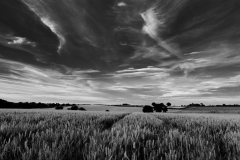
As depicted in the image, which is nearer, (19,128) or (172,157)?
(172,157)

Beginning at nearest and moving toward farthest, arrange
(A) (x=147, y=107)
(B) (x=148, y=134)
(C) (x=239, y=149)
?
(C) (x=239, y=149)
(B) (x=148, y=134)
(A) (x=147, y=107)

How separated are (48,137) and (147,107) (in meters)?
47.8

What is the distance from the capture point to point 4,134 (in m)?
2.36

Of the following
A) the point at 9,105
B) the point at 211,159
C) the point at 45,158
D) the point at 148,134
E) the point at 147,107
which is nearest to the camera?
the point at 45,158

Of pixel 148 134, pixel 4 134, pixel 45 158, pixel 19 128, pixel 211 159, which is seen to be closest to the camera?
pixel 45 158

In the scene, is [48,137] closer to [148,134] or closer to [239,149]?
[148,134]

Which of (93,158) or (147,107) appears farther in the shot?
(147,107)

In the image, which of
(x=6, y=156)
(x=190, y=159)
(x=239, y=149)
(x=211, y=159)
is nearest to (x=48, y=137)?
(x=6, y=156)

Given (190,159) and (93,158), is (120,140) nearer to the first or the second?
(93,158)

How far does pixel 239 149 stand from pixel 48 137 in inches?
98.0

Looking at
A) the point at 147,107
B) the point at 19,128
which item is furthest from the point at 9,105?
the point at 19,128

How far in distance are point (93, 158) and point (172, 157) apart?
0.69 meters

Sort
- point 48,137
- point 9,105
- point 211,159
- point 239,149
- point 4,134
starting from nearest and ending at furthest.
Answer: point 211,159
point 239,149
point 48,137
point 4,134
point 9,105

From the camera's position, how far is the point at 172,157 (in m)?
1.25
